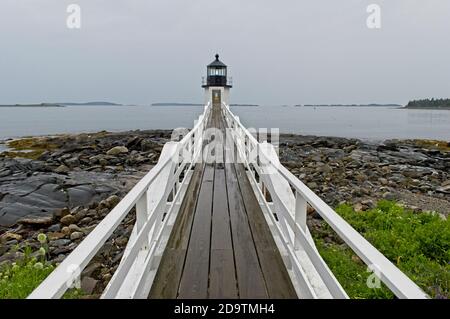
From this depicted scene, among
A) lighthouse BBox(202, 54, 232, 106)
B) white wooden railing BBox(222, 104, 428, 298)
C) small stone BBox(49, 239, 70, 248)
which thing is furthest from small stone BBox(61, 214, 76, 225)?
lighthouse BBox(202, 54, 232, 106)

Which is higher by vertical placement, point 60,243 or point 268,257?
point 268,257

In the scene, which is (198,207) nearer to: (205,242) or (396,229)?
(205,242)

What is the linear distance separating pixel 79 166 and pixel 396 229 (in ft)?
46.6

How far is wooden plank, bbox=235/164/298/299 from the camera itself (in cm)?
298

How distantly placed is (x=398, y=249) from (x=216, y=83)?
89.6 ft

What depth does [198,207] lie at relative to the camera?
5.37 meters

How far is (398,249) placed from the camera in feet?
19.1

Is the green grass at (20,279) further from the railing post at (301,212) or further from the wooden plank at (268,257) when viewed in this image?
the railing post at (301,212)

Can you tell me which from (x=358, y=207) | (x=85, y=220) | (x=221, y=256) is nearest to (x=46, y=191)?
(x=85, y=220)

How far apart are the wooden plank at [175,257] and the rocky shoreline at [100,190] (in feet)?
4.34

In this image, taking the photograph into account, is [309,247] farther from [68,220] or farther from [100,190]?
[100,190]

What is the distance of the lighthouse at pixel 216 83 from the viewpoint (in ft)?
104

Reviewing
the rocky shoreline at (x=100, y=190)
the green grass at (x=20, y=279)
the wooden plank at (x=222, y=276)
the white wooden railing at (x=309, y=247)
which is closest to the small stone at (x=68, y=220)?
the rocky shoreline at (x=100, y=190)

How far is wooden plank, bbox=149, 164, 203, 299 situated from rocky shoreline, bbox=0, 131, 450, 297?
1.32m
